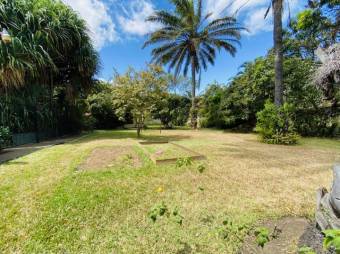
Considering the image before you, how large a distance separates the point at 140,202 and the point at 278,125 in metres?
7.10

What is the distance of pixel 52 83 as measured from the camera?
34.2 ft

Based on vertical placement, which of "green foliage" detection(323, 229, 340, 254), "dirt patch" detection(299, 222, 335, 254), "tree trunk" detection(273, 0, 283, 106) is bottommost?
"dirt patch" detection(299, 222, 335, 254)

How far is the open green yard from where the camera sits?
2.10 meters

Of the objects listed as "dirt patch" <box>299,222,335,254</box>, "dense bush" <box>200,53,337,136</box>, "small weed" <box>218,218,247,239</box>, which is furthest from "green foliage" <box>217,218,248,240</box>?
"dense bush" <box>200,53,337,136</box>

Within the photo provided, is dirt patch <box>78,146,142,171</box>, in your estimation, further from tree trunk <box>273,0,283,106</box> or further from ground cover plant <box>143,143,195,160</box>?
tree trunk <box>273,0,283,106</box>

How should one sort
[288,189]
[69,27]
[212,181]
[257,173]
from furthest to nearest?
[69,27] → [257,173] → [212,181] → [288,189]

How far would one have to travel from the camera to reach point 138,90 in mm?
9469

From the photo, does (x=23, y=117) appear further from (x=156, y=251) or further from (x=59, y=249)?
(x=156, y=251)

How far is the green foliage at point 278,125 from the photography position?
809 cm

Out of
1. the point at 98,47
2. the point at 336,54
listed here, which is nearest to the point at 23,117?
the point at 98,47

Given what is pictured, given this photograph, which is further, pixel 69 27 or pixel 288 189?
pixel 69 27

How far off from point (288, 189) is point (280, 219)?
109 cm

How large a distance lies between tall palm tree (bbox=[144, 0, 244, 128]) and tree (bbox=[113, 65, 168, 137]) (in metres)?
6.87

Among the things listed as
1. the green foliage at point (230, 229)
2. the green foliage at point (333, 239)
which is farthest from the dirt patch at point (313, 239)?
the green foliage at point (333, 239)
